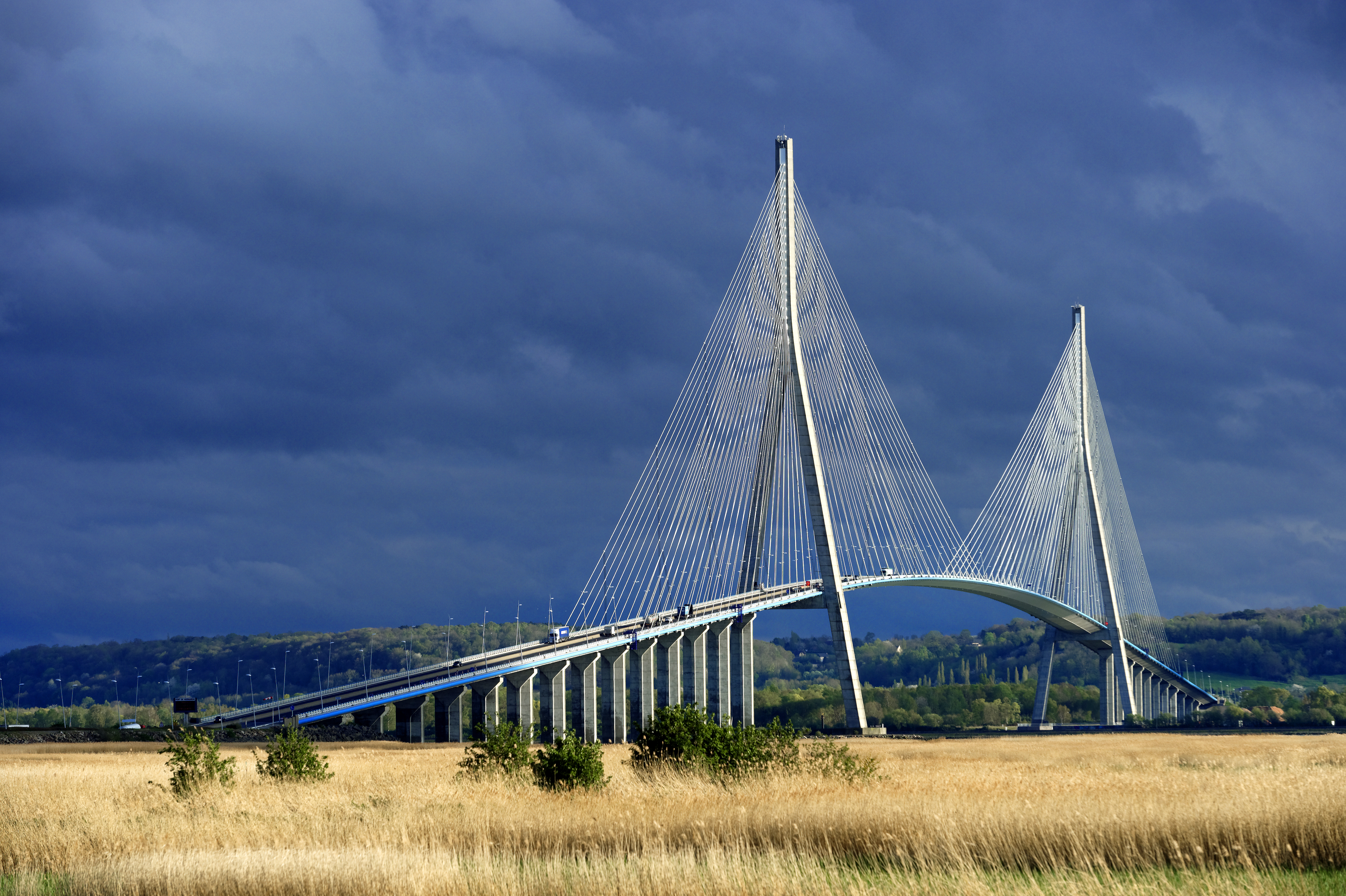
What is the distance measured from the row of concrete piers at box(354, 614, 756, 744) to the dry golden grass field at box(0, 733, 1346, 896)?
43006mm

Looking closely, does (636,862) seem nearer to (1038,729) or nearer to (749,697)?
(749,697)

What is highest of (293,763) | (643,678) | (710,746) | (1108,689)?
(710,746)

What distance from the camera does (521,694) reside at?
244 ft

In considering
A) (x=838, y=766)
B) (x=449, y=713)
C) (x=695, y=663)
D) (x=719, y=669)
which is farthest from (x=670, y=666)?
(x=838, y=766)

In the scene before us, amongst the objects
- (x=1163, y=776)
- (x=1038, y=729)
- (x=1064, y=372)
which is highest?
(x=1064, y=372)

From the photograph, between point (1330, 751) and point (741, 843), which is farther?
point (1330, 751)

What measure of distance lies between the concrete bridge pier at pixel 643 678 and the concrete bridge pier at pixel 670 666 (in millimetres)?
495

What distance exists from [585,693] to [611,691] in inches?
108

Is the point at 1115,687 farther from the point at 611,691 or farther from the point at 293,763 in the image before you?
the point at 293,763

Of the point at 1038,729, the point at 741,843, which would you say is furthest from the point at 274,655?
the point at 741,843

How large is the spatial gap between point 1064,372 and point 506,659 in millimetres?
65575

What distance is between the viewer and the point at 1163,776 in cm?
2722

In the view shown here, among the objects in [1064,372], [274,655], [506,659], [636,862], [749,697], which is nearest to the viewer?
[636,862]

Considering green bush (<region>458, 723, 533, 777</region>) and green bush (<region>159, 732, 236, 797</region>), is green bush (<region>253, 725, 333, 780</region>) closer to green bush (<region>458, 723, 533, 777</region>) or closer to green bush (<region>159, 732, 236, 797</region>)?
green bush (<region>159, 732, 236, 797</region>)
